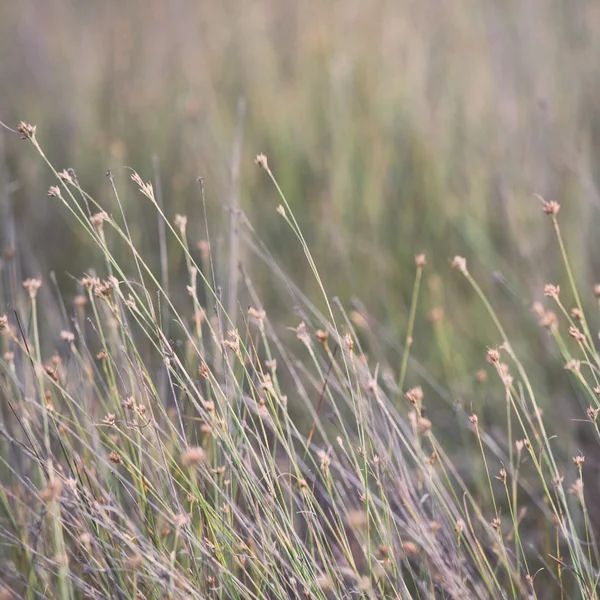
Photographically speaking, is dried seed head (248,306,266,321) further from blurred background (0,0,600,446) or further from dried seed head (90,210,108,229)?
blurred background (0,0,600,446)

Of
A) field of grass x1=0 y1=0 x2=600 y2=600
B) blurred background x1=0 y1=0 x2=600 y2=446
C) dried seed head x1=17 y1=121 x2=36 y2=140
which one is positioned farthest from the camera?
blurred background x1=0 y1=0 x2=600 y2=446

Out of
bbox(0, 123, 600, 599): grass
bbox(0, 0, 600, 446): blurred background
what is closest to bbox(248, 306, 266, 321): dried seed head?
bbox(0, 123, 600, 599): grass

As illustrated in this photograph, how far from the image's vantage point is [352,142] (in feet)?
8.96

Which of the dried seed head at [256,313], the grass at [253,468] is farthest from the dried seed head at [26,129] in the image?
the dried seed head at [256,313]

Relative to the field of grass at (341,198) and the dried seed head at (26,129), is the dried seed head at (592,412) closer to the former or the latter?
the field of grass at (341,198)

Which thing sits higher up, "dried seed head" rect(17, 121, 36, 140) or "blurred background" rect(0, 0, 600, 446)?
"dried seed head" rect(17, 121, 36, 140)

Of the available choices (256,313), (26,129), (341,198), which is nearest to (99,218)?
(26,129)

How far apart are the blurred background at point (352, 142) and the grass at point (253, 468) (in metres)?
0.11

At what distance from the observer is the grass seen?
1.10 m

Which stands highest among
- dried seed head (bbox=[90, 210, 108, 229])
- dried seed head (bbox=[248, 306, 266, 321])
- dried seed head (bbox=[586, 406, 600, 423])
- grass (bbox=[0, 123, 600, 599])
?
dried seed head (bbox=[90, 210, 108, 229])

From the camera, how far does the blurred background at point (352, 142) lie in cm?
242

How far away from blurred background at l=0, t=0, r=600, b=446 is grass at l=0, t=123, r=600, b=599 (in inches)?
4.2

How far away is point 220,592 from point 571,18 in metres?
2.92

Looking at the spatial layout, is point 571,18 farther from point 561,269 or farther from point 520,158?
point 561,269
